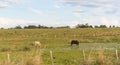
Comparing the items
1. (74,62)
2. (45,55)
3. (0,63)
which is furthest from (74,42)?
(0,63)

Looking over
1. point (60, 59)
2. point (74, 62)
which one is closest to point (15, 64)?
point (74, 62)

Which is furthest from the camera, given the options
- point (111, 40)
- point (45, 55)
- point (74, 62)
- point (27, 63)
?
point (111, 40)

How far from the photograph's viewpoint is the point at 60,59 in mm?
34344

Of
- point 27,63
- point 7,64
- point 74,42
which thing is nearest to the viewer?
point 7,64

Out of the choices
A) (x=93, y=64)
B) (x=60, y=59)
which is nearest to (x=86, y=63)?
(x=93, y=64)

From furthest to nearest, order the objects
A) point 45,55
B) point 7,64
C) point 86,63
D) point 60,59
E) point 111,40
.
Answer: point 111,40 < point 45,55 < point 60,59 < point 86,63 < point 7,64

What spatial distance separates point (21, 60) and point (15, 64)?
3.94 ft

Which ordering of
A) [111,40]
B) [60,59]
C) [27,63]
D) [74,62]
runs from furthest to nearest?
[111,40]
[60,59]
[74,62]
[27,63]

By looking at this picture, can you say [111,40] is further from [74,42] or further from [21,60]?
[21,60]

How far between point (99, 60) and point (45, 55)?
13.8m

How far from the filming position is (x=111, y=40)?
244ft

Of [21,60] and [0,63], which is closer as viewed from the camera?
[0,63]

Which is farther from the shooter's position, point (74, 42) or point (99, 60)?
point (74, 42)

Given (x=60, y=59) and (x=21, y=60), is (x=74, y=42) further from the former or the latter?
(x=21, y=60)
